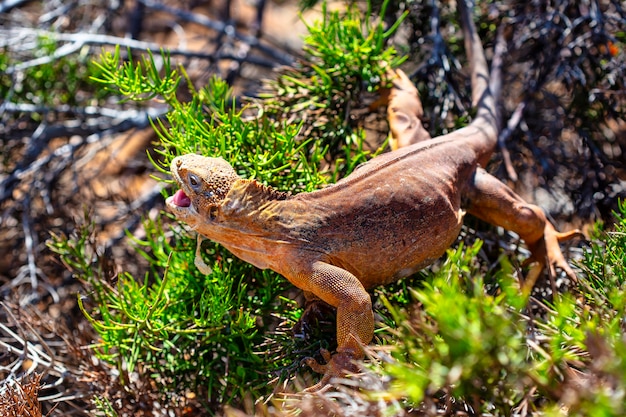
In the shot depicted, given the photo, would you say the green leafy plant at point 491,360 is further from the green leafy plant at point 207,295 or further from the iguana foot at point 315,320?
the green leafy plant at point 207,295

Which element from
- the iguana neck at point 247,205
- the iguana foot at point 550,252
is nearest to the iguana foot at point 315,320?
the iguana neck at point 247,205

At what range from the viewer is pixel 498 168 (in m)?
2.85

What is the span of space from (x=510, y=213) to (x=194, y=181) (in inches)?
48.8

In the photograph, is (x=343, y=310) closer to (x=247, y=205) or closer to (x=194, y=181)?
(x=247, y=205)

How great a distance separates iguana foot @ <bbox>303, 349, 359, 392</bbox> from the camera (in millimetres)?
1739

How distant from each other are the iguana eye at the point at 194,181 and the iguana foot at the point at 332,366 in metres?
0.68

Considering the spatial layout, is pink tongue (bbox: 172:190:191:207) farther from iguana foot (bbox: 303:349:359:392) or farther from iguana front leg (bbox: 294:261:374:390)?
iguana foot (bbox: 303:349:359:392)

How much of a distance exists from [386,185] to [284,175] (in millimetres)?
458

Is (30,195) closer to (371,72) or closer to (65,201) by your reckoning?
(65,201)

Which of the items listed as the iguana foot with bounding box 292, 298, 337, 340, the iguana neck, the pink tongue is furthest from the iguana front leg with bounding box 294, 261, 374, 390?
the pink tongue

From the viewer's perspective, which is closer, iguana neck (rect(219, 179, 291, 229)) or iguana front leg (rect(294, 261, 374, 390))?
iguana front leg (rect(294, 261, 374, 390))

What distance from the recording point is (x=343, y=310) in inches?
71.4

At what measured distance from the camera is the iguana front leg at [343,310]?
178cm

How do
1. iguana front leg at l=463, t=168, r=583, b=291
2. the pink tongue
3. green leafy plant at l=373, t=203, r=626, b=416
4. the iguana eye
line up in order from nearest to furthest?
1. green leafy plant at l=373, t=203, r=626, b=416
2. the iguana eye
3. the pink tongue
4. iguana front leg at l=463, t=168, r=583, b=291
